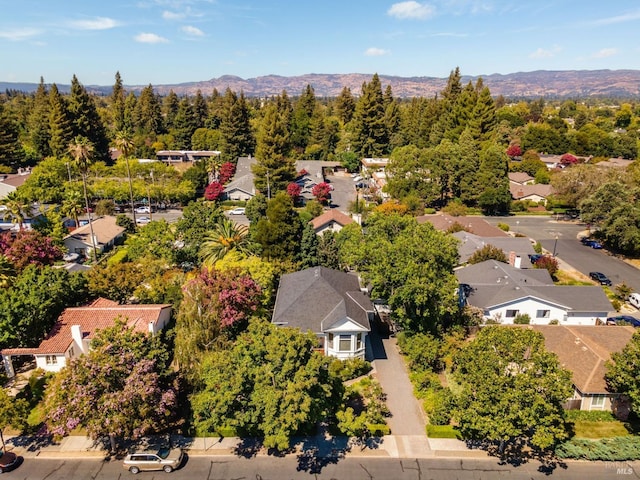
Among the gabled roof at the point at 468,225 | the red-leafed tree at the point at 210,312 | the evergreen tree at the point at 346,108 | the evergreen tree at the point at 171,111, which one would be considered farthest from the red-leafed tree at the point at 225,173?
the red-leafed tree at the point at 210,312

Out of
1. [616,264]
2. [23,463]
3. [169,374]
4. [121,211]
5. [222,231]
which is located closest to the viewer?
[23,463]

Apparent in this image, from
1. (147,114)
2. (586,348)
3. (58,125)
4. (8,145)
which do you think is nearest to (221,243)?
(586,348)

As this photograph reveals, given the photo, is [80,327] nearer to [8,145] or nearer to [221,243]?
[221,243]

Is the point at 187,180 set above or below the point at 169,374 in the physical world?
above

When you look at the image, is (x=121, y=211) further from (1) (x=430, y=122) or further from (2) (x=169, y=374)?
(1) (x=430, y=122)

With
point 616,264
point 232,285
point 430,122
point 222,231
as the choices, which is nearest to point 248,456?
point 232,285

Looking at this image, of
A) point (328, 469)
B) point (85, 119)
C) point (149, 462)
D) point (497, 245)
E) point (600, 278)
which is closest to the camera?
point (149, 462)
